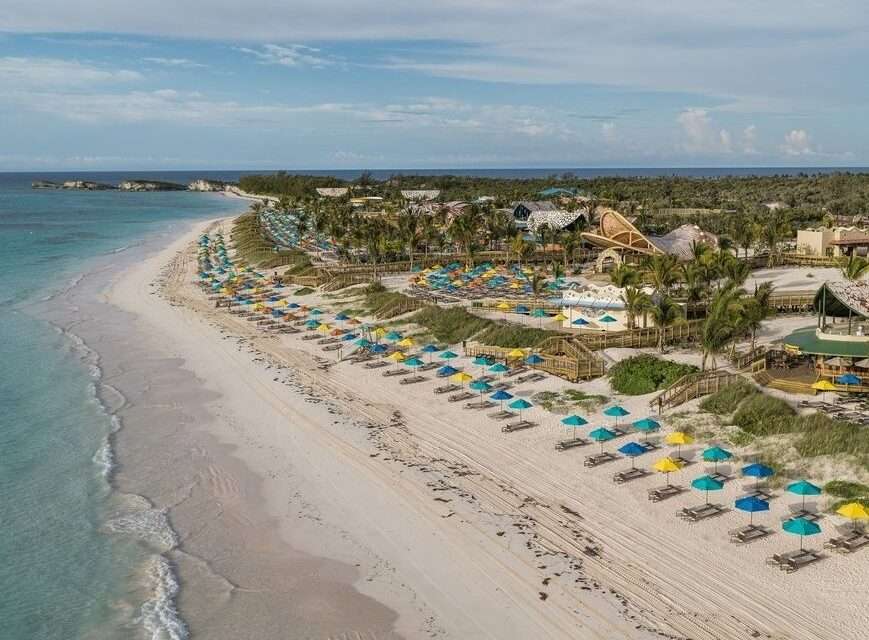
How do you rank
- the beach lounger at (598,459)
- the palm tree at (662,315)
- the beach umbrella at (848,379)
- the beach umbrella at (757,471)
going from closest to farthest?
the beach umbrella at (757,471) → the beach lounger at (598,459) → the beach umbrella at (848,379) → the palm tree at (662,315)

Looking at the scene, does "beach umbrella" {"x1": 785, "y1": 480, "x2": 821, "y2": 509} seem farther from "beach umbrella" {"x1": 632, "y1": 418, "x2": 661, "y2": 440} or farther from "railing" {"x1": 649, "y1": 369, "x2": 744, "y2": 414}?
"railing" {"x1": 649, "y1": 369, "x2": 744, "y2": 414}

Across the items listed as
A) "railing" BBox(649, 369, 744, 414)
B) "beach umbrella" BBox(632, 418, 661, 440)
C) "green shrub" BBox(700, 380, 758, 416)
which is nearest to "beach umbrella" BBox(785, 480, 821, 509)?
"beach umbrella" BBox(632, 418, 661, 440)

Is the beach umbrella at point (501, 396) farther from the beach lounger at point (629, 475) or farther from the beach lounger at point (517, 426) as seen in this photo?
the beach lounger at point (629, 475)

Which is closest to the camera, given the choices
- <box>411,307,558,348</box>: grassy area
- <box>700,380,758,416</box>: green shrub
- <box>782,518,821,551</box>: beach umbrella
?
<box>782,518,821,551</box>: beach umbrella

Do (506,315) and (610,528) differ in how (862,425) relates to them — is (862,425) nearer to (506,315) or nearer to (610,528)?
(610,528)

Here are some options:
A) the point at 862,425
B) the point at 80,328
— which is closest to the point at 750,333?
the point at 862,425

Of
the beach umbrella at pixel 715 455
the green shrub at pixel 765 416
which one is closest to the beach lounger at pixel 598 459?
the beach umbrella at pixel 715 455
